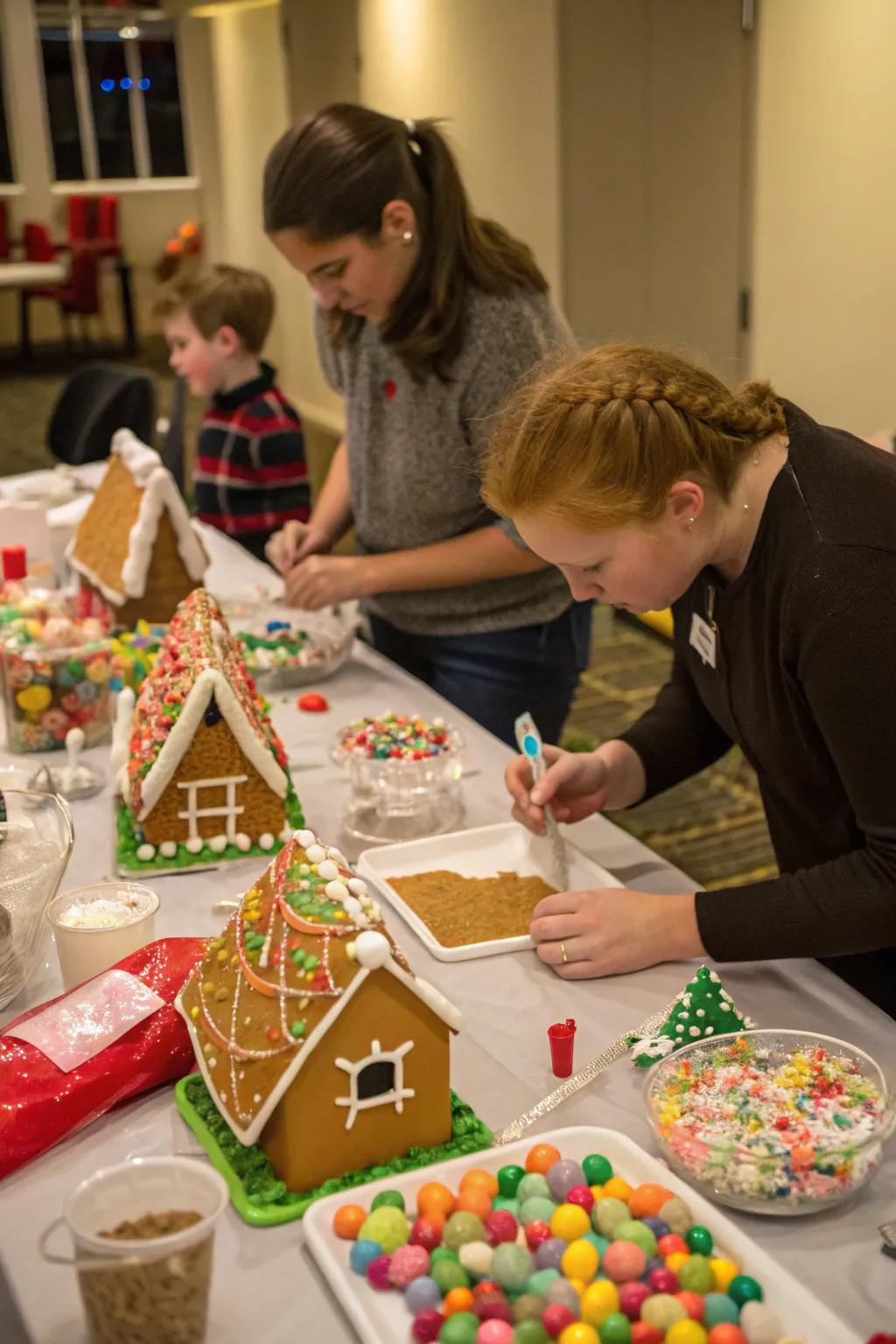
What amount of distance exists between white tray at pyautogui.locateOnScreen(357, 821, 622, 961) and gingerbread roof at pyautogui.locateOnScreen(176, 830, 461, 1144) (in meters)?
0.40

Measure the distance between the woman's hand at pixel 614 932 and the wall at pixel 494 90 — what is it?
450 cm

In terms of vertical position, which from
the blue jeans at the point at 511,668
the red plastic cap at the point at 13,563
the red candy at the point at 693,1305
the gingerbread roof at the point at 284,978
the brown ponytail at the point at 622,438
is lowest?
the blue jeans at the point at 511,668

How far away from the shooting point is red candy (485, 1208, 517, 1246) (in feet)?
3.41

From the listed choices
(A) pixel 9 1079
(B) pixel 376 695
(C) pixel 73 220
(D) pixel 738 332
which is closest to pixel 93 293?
(C) pixel 73 220

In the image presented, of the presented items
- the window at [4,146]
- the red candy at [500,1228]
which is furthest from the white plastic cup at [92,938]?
the window at [4,146]

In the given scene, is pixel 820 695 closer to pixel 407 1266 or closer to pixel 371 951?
pixel 371 951

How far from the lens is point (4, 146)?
12.3m

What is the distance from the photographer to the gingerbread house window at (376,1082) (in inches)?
44.9

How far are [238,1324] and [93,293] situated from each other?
38.6ft

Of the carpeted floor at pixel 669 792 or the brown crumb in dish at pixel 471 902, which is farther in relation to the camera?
the carpeted floor at pixel 669 792

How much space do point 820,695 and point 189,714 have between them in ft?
2.59

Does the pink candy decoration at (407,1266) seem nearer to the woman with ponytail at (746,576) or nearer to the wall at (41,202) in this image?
the woman with ponytail at (746,576)

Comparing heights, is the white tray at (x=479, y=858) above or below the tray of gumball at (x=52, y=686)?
below

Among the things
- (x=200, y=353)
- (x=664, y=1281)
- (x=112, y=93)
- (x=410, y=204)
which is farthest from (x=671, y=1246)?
(x=112, y=93)
